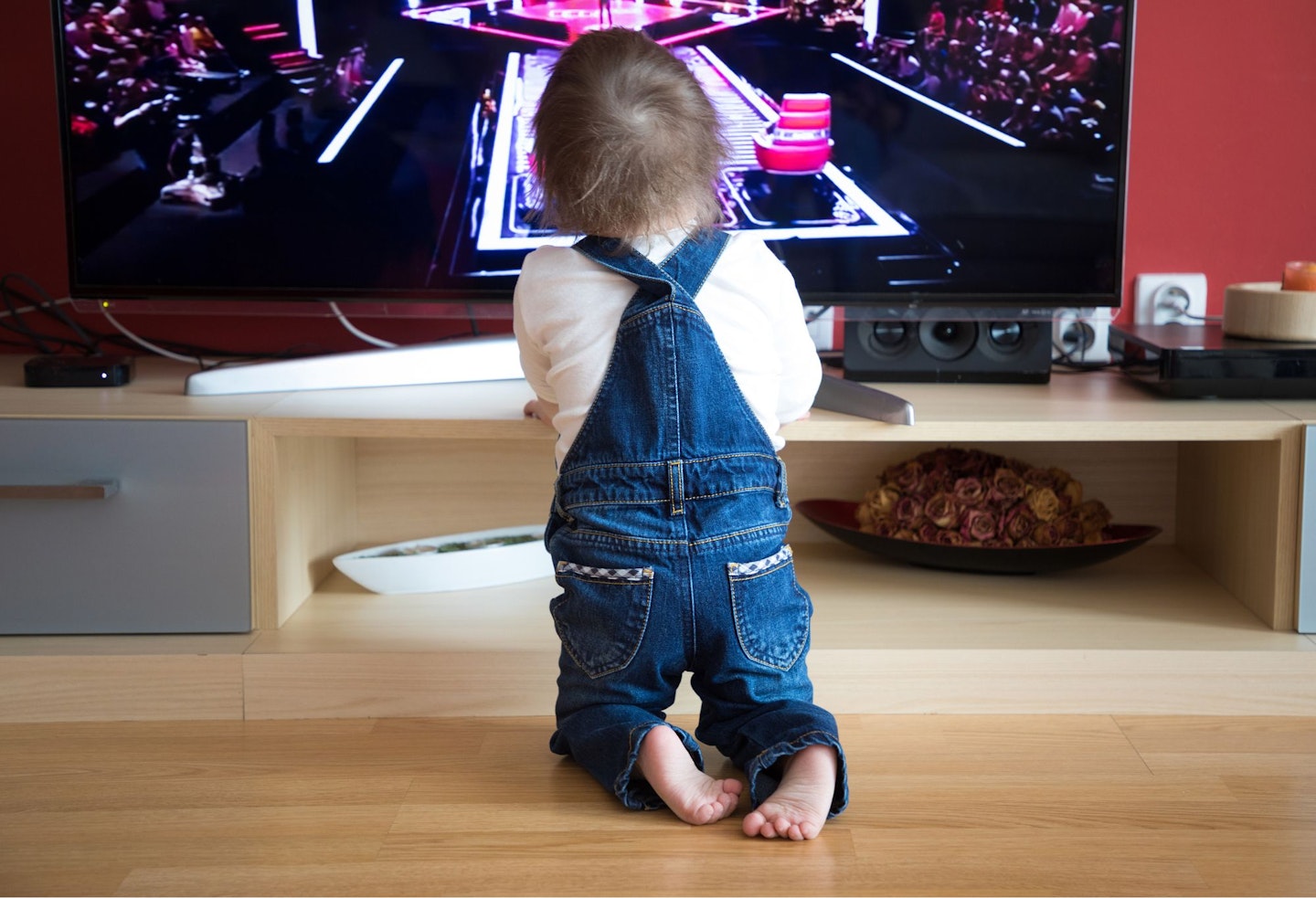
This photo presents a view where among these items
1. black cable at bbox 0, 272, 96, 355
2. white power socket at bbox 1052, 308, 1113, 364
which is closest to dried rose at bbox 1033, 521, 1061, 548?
white power socket at bbox 1052, 308, 1113, 364

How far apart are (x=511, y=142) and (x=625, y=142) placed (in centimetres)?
53

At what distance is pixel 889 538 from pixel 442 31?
920mm

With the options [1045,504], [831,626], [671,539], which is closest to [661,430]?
[671,539]

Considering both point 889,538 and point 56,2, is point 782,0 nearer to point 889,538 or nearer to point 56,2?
point 889,538

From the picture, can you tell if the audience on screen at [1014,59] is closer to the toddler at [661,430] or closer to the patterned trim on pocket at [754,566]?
the toddler at [661,430]

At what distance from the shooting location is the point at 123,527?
162 cm

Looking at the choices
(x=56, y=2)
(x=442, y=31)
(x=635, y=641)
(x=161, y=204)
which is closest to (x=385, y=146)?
(x=442, y=31)

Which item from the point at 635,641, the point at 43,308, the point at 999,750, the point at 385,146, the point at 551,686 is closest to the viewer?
the point at 635,641

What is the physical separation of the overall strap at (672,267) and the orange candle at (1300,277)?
3.02 feet

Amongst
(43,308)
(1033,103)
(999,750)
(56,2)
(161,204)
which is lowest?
(999,750)

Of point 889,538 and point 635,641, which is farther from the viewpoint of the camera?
point 889,538

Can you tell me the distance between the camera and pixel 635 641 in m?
1.33

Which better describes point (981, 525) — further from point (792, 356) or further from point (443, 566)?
point (443, 566)

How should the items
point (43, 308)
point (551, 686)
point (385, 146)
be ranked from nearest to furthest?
point (551, 686) < point (385, 146) < point (43, 308)
